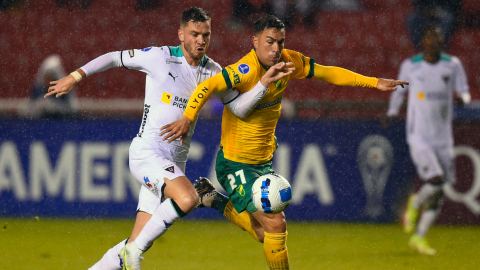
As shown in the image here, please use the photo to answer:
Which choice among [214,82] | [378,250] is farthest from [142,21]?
[214,82]

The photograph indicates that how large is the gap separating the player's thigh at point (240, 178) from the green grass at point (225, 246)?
112 cm

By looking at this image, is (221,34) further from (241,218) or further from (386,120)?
(241,218)

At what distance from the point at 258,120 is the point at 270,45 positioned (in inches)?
21.4

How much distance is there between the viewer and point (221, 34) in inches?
481

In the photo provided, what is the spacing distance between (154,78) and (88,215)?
3.70 metres

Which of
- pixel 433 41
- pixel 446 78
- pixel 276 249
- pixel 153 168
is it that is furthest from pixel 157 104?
pixel 446 78

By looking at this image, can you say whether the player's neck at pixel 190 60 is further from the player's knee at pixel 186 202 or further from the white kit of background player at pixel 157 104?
the player's knee at pixel 186 202

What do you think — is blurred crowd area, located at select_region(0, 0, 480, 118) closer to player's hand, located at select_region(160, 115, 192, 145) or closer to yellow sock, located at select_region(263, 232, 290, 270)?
yellow sock, located at select_region(263, 232, 290, 270)

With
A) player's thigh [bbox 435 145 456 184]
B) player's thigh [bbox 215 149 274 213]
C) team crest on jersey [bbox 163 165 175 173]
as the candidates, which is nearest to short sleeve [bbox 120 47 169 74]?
team crest on jersey [bbox 163 165 175 173]

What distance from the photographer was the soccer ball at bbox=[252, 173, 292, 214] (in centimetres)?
420

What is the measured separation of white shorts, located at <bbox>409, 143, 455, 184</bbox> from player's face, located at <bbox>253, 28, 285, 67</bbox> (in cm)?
344

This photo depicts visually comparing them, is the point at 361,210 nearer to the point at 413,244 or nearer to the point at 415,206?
the point at 415,206

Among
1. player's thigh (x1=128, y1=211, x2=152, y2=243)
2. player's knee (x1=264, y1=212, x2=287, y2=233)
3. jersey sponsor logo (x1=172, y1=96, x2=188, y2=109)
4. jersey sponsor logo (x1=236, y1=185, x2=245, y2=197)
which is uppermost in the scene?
jersey sponsor logo (x1=172, y1=96, x2=188, y2=109)

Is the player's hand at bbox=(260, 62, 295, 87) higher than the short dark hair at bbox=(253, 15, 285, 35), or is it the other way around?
the short dark hair at bbox=(253, 15, 285, 35)
